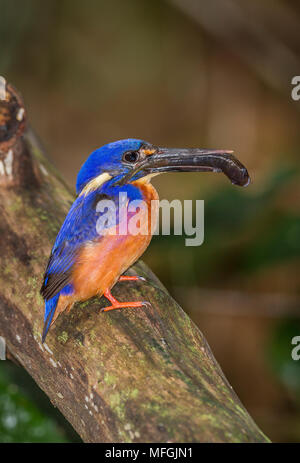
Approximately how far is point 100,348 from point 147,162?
67 cm

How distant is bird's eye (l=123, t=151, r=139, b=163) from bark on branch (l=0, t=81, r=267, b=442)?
0.43 meters

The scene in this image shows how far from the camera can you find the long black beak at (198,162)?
6.61ft

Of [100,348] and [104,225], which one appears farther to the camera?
[104,225]

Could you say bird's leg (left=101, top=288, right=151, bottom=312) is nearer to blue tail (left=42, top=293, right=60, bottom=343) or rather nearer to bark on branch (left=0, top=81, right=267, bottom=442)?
bark on branch (left=0, top=81, right=267, bottom=442)

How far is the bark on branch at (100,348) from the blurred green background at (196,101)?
1958 millimetres

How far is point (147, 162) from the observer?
2.05m

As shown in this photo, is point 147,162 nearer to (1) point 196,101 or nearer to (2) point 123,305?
(2) point 123,305

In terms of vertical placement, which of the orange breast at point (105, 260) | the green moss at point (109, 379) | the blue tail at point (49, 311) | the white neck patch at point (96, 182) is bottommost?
the green moss at point (109, 379)

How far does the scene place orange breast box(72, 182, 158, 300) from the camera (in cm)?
194

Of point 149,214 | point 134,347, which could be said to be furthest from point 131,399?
point 149,214

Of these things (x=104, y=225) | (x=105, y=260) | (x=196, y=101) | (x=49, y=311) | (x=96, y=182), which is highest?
(x=196, y=101)

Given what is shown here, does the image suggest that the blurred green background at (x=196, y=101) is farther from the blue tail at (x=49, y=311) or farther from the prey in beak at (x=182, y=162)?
the blue tail at (x=49, y=311)

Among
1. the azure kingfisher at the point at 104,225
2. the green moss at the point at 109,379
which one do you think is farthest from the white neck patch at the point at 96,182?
the green moss at the point at 109,379

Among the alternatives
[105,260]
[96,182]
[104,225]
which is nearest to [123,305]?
[105,260]
